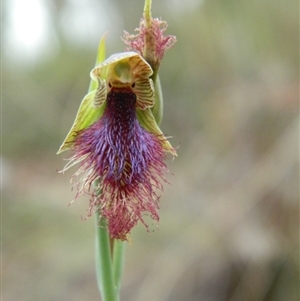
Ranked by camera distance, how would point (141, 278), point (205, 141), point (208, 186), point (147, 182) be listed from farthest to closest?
point (205, 141)
point (208, 186)
point (141, 278)
point (147, 182)

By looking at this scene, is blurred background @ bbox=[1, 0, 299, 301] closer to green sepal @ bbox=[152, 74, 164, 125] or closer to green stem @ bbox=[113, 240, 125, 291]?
green stem @ bbox=[113, 240, 125, 291]

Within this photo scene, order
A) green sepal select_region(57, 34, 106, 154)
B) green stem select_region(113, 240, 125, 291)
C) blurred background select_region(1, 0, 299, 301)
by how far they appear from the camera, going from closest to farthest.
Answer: green sepal select_region(57, 34, 106, 154), green stem select_region(113, 240, 125, 291), blurred background select_region(1, 0, 299, 301)

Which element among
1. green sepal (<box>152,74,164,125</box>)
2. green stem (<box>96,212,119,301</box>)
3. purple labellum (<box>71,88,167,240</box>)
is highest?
green sepal (<box>152,74,164,125</box>)

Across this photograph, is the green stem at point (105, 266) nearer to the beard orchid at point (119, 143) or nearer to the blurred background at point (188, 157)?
the beard orchid at point (119, 143)

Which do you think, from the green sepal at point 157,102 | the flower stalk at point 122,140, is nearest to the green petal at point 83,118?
the flower stalk at point 122,140

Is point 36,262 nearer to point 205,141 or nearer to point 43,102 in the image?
point 205,141

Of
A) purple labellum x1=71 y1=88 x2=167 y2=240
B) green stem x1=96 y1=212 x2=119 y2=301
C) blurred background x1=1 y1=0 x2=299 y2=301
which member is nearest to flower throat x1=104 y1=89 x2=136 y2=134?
purple labellum x1=71 y1=88 x2=167 y2=240

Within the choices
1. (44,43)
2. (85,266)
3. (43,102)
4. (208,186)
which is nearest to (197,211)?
(208,186)

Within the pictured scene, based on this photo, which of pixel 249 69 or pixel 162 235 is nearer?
pixel 162 235
